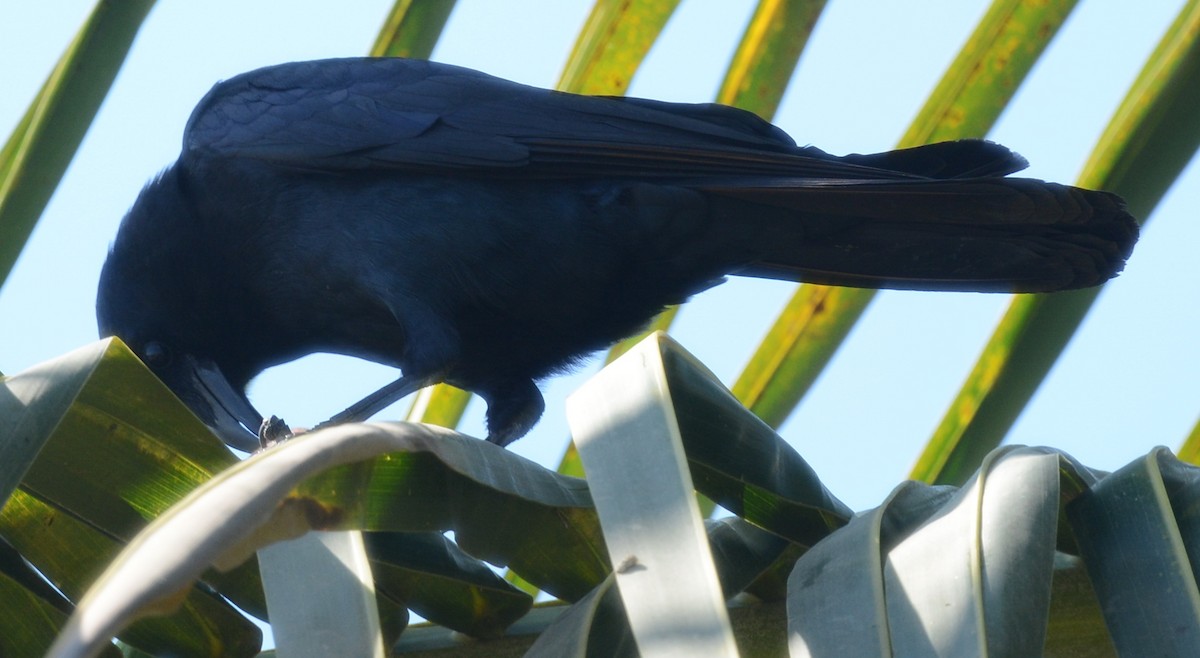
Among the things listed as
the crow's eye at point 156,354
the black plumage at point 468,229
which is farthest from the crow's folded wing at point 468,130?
the crow's eye at point 156,354

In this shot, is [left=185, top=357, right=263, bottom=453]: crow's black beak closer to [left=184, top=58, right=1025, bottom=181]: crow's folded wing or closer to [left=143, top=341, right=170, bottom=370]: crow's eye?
[left=143, top=341, right=170, bottom=370]: crow's eye

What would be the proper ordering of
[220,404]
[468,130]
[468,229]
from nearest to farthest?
[468,229]
[468,130]
[220,404]

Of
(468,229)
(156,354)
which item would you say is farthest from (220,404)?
(468,229)

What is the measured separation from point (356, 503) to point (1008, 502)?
0.60 metres

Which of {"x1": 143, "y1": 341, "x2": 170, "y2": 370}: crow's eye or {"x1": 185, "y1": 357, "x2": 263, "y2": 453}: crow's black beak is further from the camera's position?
{"x1": 143, "y1": 341, "x2": 170, "y2": 370}: crow's eye

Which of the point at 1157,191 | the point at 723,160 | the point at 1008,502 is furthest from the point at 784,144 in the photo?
the point at 1008,502

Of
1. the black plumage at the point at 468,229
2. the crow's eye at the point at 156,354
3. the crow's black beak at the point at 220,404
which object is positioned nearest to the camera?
the black plumage at the point at 468,229

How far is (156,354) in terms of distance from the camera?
379cm

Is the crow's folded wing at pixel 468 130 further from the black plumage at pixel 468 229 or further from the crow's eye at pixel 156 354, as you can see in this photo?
the crow's eye at pixel 156 354

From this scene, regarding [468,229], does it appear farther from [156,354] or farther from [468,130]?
[156,354]

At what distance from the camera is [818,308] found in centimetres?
303

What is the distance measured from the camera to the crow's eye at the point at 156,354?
12.4ft

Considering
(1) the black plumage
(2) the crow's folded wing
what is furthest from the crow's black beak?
(2) the crow's folded wing

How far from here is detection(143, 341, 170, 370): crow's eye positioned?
3791mm
